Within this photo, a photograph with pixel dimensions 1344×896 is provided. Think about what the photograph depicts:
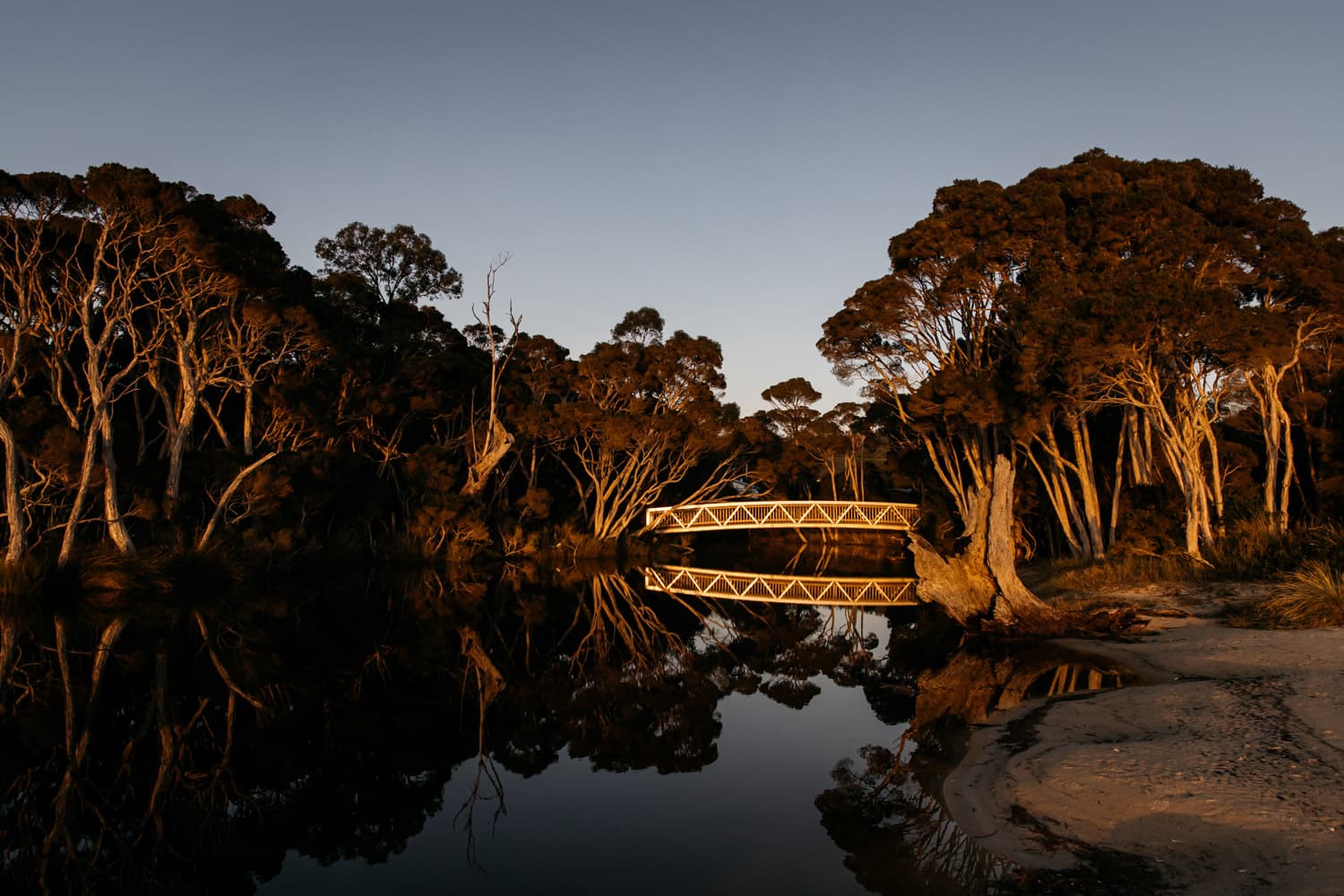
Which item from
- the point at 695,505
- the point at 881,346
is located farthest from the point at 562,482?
the point at 881,346

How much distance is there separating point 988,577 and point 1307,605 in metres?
5.10

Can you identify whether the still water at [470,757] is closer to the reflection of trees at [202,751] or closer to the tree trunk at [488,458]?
the reflection of trees at [202,751]

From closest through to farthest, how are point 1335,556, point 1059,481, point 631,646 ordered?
point 1335,556
point 631,646
point 1059,481

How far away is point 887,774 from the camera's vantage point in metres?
8.55

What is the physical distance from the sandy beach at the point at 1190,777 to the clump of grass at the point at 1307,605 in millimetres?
1437

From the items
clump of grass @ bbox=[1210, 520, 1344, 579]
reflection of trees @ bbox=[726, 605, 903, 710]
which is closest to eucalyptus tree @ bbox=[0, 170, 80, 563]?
reflection of trees @ bbox=[726, 605, 903, 710]

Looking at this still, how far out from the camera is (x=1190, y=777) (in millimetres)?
6805

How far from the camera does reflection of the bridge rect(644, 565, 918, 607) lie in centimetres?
2570

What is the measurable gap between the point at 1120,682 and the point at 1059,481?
47.9 ft

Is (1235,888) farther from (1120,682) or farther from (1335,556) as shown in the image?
(1335,556)

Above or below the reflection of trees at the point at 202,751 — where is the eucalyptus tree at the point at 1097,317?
above

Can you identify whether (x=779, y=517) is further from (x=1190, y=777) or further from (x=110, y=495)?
(x=1190, y=777)

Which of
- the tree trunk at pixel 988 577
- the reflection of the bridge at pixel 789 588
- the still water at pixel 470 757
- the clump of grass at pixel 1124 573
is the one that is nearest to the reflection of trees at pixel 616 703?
the still water at pixel 470 757

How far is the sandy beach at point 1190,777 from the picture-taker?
5.47 m
